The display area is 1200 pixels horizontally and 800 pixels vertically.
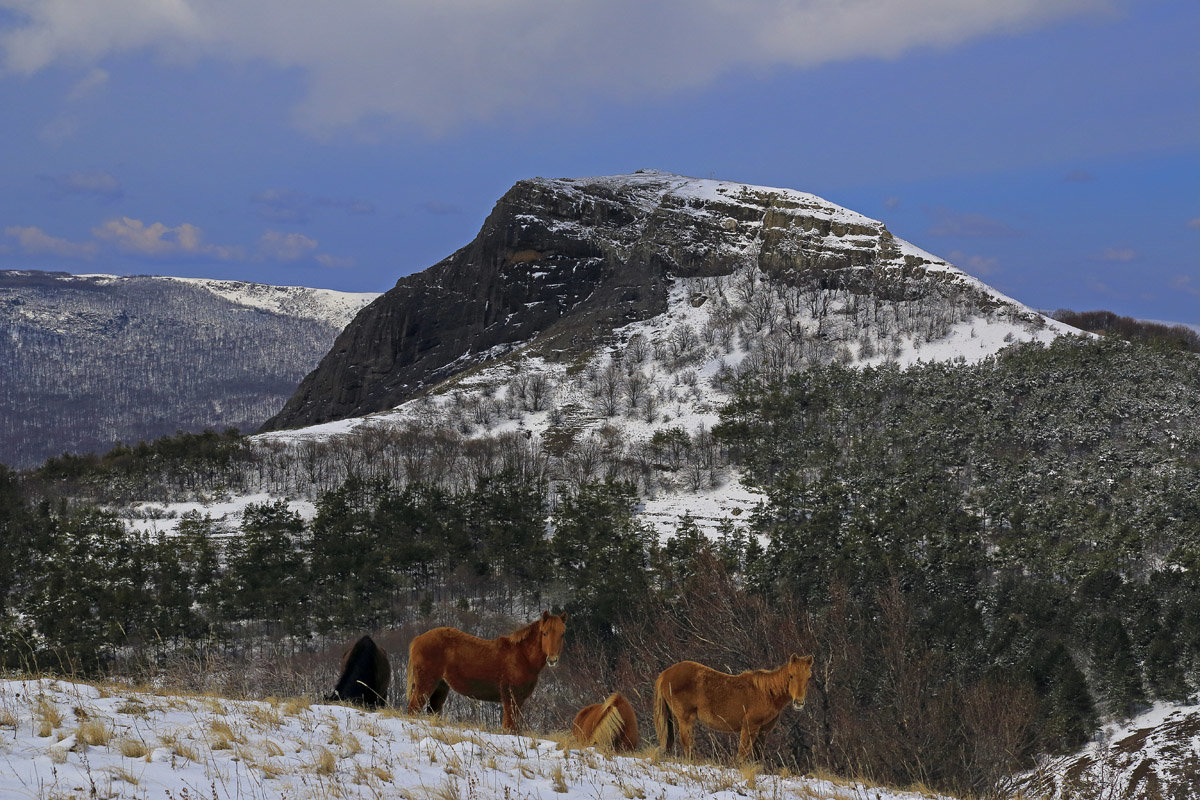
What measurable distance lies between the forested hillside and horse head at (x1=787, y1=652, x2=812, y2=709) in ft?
26.4

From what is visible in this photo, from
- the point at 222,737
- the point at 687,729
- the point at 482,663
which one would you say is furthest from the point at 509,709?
the point at 222,737

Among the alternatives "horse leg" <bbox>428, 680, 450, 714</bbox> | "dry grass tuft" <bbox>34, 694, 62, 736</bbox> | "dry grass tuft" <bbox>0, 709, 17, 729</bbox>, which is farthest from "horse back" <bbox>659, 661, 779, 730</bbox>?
"dry grass tuft" <bbox>0, 709, 17, 729</bbox>

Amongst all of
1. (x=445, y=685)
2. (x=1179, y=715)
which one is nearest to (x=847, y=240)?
(x=1179, y=715)

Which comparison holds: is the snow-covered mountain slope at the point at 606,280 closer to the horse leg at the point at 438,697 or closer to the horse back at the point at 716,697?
the horse leg at the point at 438,697

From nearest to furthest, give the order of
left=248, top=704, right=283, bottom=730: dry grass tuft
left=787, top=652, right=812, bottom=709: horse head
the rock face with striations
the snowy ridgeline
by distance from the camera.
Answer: left=248, top=704, right=283, bottom=730: dry grass tuft < left=787, top=652, right=812, bottom=709: horse head < the snowy ridgeline < the rock face with striations

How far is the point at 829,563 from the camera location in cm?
4788

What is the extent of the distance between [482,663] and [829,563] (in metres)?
40.9

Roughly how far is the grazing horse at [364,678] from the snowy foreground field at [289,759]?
0.99m

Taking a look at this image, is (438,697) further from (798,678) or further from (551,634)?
(798,678)

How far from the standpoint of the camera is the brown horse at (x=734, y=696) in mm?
9406

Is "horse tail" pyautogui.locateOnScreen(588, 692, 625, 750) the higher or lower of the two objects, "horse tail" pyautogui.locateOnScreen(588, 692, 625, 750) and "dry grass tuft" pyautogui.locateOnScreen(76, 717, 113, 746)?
the lower

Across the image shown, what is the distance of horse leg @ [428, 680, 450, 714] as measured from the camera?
9755 millimetres

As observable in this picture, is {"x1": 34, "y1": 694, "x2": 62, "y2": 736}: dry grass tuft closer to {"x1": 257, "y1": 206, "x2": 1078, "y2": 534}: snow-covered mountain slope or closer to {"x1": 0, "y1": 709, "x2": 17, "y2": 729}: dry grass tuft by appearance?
{"x1": 0, "y1": 709, "x2": 17, "y2": 729}: dry grass tuft

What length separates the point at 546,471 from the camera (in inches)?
3022
